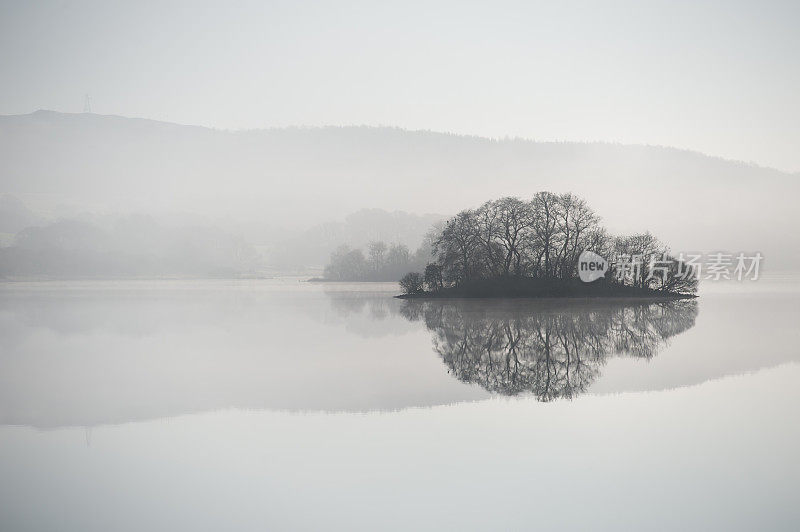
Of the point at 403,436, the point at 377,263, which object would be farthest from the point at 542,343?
the point at 377,263

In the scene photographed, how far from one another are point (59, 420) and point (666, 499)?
34.1ft

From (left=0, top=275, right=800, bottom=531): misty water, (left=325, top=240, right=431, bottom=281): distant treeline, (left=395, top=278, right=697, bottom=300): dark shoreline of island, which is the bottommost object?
(left=0, top=275, right=800, bottom=531): misty water

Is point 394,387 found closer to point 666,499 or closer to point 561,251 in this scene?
point 666,499

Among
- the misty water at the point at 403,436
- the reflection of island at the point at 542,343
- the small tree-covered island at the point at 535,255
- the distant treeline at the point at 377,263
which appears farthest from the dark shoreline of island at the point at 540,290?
the distant treeline at the point at 377,263

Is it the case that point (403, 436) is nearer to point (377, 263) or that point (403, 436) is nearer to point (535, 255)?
point (535, 255)

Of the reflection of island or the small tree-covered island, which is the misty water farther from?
the small tree-covered island

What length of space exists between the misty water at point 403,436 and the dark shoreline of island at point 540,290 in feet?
108

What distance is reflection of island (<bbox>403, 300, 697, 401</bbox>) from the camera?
51.8ft

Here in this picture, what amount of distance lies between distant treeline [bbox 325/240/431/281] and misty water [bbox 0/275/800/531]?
7468 centimetres

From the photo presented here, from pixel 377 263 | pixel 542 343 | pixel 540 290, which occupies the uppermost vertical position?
pixel 377 263

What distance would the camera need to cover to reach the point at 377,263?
105875mm

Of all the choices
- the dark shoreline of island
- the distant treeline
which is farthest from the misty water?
the distant treeline

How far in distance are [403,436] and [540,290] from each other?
47.1 metres

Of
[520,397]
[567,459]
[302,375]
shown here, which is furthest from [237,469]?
[302,375]
